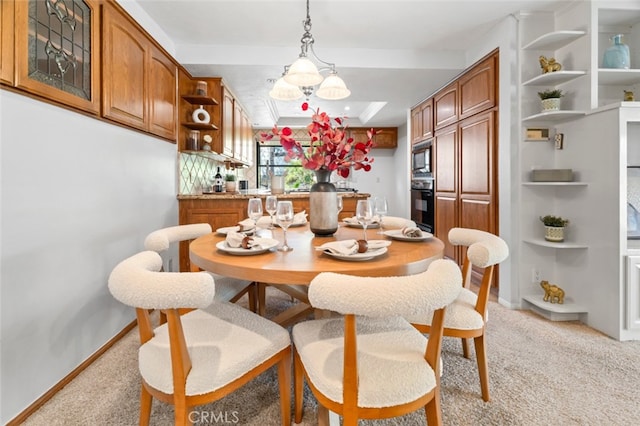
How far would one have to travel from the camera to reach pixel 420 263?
41.7 inches

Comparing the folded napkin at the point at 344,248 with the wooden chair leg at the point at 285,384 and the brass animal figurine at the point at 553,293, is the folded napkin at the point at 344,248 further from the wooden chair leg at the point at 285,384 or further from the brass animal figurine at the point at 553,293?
the brass animal figurine at the point at 553,293

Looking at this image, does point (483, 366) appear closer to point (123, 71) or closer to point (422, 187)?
point (123, 71)

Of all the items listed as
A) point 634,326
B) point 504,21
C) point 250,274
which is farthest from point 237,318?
point 504,21

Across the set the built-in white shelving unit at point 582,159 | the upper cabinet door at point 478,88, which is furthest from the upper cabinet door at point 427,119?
the built-in white shelving unit at point 582,159

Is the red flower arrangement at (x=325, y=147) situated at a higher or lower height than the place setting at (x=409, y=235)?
higher

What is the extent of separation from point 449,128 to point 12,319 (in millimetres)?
3888

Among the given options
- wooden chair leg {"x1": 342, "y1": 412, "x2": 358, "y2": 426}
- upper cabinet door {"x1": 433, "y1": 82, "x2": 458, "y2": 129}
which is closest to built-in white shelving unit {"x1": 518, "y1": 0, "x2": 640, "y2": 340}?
upper cabinet door {"x1": 433, "y1": 82, "x2": 458, "y2": 129}

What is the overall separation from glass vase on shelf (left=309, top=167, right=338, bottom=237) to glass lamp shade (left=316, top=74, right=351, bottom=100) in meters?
0.88

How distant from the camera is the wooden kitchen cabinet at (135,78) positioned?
188cm

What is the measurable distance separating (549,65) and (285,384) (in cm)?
279

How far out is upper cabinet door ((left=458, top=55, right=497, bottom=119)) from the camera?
2705 mm

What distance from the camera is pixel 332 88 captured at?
210cm

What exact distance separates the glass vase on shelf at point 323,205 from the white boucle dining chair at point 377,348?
21.7 inches

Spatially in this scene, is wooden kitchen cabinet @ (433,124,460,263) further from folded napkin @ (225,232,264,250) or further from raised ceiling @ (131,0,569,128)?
folded napkin @ (225,232,264,250)
